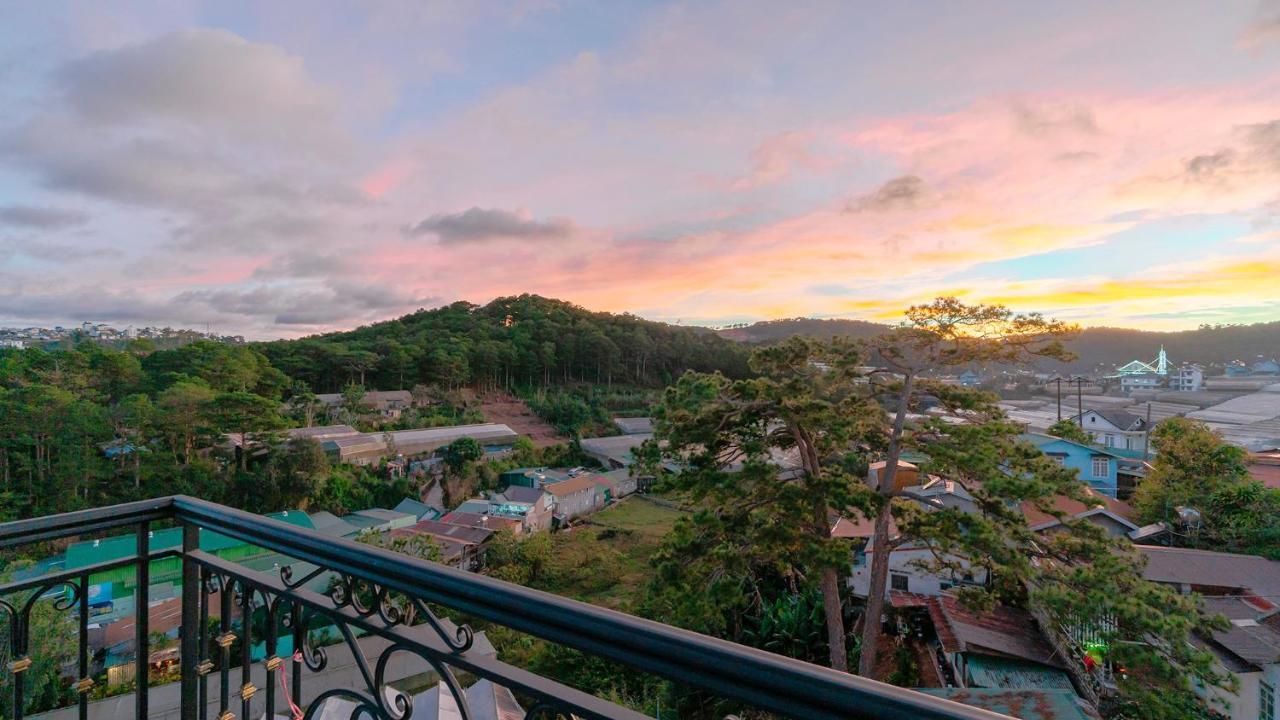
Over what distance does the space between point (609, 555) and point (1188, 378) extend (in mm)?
18737

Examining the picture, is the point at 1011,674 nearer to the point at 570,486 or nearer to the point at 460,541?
the point at 460,541

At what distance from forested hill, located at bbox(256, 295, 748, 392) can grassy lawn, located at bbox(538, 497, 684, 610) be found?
17900 mm

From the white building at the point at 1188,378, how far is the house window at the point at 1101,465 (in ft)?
22.4

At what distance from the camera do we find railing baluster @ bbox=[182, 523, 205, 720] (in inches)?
48.2

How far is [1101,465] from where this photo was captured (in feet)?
44.9

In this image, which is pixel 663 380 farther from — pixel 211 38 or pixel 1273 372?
pixel 211 38

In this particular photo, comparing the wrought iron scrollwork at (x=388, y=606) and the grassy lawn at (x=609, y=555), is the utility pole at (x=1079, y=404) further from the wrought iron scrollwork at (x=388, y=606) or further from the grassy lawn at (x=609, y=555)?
the wrought iron scrollwork at (x=388, y=606)

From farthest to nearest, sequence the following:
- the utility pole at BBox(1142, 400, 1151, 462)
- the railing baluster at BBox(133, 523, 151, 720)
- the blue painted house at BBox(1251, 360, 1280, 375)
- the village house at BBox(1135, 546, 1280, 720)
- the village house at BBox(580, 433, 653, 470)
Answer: the village house at BBox(580, 433, 653, 470), the utility pole at BBox(1142, 400, 1151, 462), the blue painted house at BBox(1251, 360, 1280, 375), the village house at BBox(1135, 546, 1280, 720), the railing baluster at BBox(133, 523, 151, 720)

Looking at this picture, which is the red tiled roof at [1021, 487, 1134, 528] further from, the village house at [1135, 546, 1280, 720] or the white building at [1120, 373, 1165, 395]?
the white building at [1120, 373, 1165, 395]

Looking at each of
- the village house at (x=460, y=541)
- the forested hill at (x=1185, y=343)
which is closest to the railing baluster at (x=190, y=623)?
the village house at (x=460, y=541)

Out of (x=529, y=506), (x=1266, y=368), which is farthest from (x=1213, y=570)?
(x=529, y=506)

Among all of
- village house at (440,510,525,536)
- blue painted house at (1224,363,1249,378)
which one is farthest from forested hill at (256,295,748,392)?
blue painted house at (1224,363,1249,378)

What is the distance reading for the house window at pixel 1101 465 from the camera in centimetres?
1359

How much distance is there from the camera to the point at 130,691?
7051 millimetres
